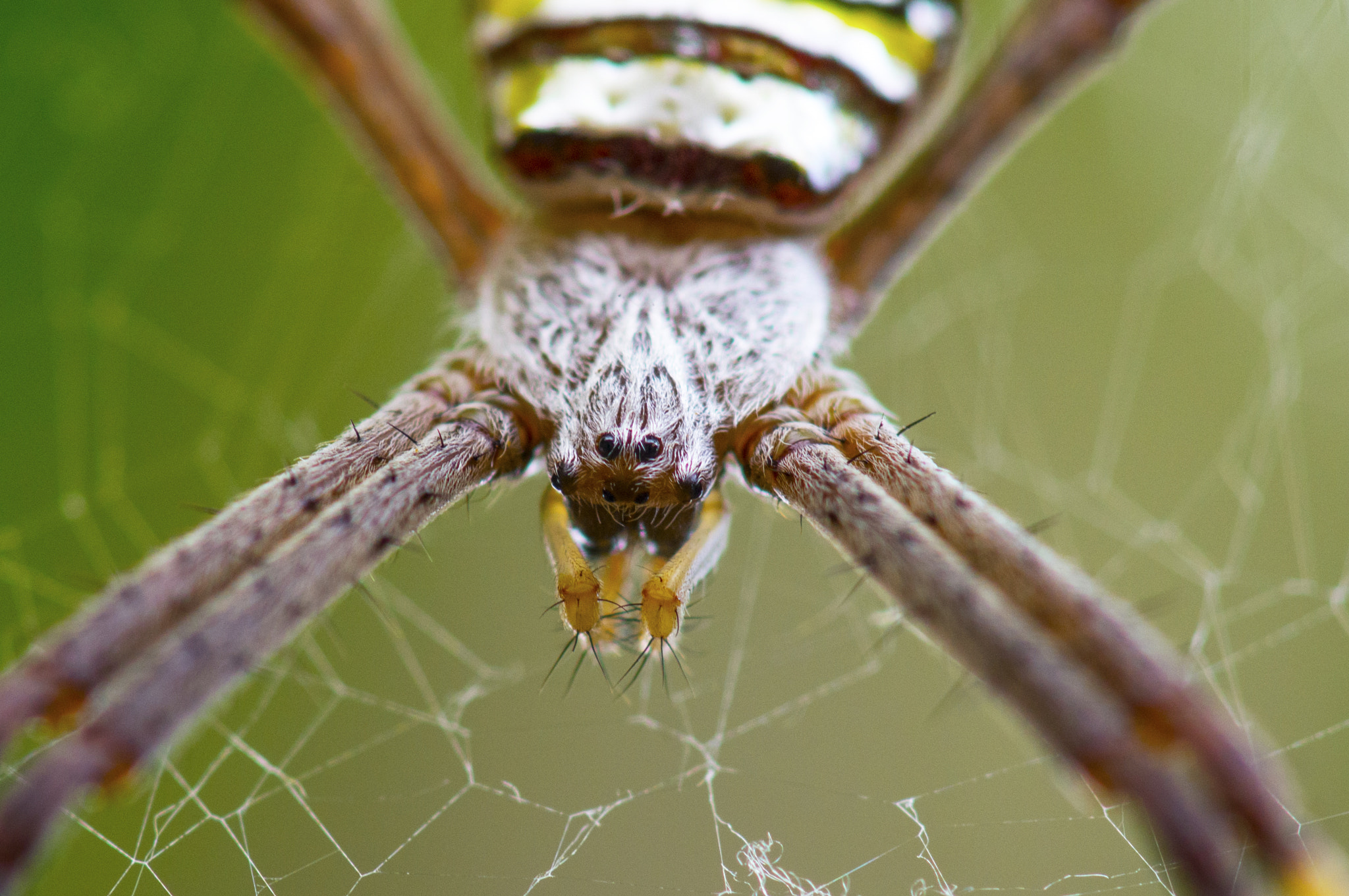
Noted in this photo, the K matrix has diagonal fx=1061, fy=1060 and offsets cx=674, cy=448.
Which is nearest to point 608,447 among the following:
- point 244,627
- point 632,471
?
point 632,471

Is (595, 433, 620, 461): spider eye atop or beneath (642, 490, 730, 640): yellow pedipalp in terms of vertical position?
atop

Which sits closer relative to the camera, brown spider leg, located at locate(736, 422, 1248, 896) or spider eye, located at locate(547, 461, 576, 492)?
brown spider leg, located at locate(736, 422, 1248, 896)

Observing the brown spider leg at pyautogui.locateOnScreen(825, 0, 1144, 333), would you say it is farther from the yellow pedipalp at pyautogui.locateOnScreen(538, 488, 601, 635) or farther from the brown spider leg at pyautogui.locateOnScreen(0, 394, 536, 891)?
the brown spider leg at pyautogui.locateOnScreen(0, 394, 536, 891)

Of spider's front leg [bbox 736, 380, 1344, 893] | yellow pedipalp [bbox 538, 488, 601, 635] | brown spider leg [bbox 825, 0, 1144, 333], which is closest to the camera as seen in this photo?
spider's front leg [bbox 736, 380, 1344, 893]

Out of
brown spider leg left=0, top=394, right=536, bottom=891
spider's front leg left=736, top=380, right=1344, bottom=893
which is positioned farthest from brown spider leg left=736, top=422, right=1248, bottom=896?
brown spider leg left=0, top=394, right=536, bottom=891

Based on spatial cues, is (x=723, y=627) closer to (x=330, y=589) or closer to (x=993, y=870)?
(x=993, y=870)

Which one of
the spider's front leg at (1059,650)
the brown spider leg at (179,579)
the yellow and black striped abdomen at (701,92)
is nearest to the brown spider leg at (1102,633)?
the spider's front leg at (1059,650)

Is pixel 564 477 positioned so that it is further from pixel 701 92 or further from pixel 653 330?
pixel 701 92
